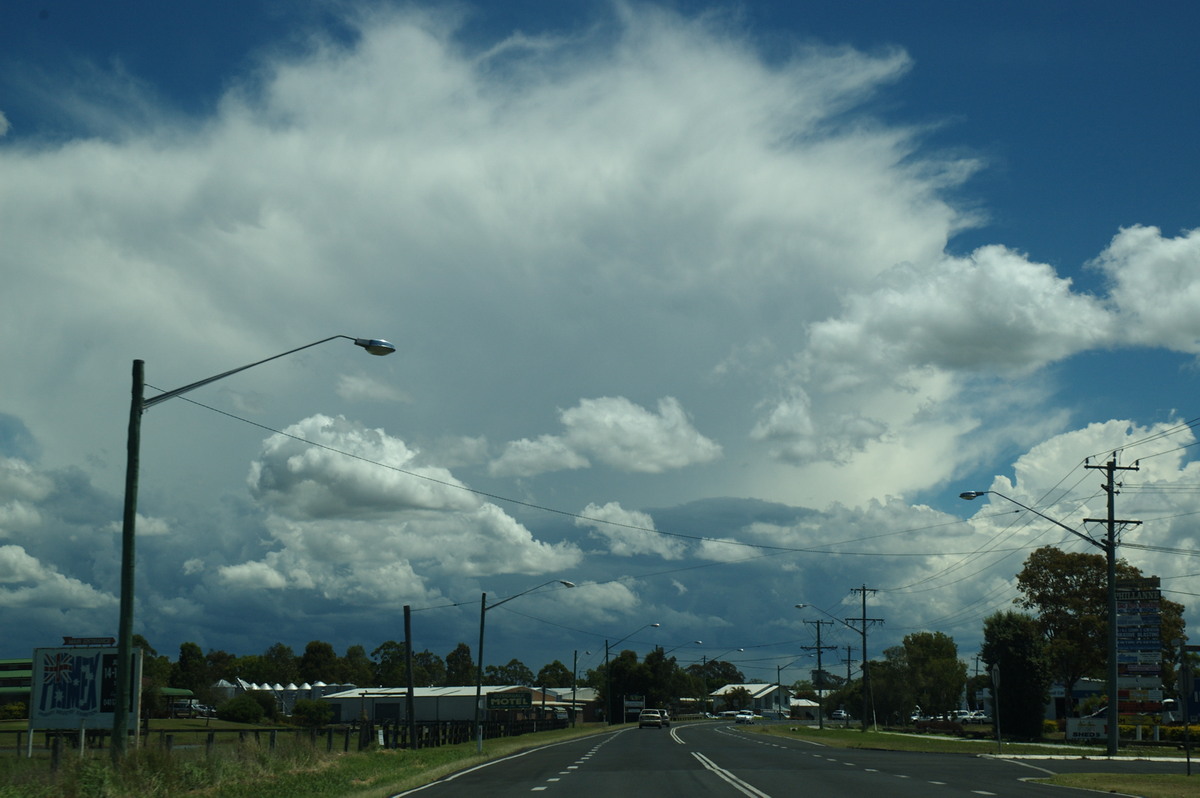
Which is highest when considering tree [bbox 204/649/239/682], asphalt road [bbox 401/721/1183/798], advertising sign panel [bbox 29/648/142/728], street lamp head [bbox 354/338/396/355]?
street lamp head [bbox 354/338/396/355]

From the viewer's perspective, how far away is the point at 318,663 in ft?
619

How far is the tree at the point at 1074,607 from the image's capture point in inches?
2854

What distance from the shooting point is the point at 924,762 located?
1574 inches

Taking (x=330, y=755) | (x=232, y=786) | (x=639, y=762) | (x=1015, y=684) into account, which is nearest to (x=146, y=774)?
(x=232, y=786)

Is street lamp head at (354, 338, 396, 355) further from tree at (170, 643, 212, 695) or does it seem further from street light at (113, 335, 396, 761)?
tree at (170, 643, 212, 695)

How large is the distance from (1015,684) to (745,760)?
38392mm

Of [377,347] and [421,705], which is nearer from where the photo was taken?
[377,347]

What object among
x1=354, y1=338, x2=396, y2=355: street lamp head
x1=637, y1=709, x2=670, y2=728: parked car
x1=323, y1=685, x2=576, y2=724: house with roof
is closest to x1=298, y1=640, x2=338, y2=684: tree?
x1=323, y1=685, x2=576, y2=724: house with roof

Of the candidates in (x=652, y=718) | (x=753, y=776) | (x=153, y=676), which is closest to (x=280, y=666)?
(x=153, y=676)

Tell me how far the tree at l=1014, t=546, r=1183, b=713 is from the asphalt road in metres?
32.8

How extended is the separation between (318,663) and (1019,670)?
14286 cm

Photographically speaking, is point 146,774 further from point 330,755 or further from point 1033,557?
point 1033,557

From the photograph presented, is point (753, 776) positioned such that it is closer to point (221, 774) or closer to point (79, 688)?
point (221, 774)

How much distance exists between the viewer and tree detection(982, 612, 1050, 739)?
69812mm
